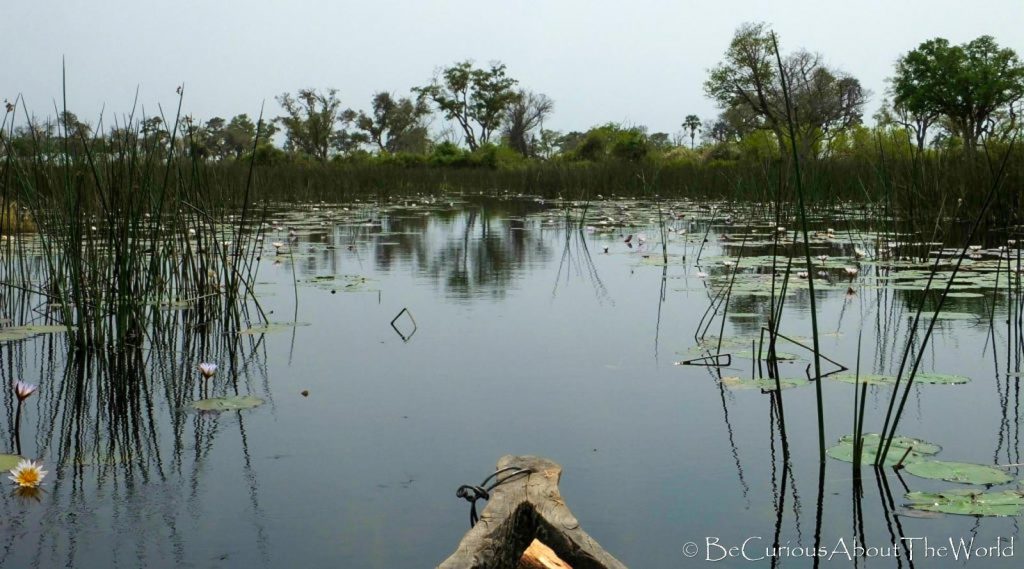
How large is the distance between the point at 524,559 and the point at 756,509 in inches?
21.3

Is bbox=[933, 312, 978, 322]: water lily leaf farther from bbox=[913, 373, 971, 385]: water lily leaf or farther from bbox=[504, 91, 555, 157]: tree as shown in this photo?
bbox=[504, 91, 555, 157]: tree

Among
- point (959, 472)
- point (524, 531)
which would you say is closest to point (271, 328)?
point (524, 531)

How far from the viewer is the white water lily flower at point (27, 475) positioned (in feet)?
6.21

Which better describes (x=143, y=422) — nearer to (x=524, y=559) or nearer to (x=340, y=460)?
(x=340, y=460)

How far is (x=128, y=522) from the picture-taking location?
175 centimetres

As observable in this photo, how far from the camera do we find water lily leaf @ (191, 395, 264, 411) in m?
2.50

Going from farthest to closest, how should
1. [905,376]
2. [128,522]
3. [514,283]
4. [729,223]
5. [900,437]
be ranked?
1. [729,223]
2. [514,283]
3. [905,376]
4. [900,437]
5. [128,522]

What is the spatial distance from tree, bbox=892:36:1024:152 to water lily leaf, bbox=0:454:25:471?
3331 centimetres

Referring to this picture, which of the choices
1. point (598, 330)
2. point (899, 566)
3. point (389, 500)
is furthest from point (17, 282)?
point (899, 566)

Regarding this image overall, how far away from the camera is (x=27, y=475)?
190cm

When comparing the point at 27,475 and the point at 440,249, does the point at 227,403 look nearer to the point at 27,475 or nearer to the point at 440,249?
the point at 27,475

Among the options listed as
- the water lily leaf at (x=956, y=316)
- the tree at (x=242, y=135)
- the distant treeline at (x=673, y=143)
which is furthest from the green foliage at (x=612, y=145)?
the water lily leaf at (x=956, y=316)

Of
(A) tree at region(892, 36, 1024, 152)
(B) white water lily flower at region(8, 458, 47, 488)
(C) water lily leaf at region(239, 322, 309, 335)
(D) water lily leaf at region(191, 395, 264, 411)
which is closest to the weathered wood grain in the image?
(B) white water lily flower at region(8, 458, 47, 488)

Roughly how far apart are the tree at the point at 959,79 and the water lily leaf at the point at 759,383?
31.9 metres
